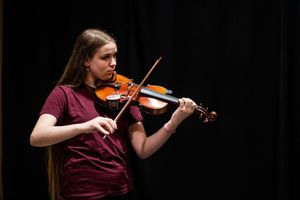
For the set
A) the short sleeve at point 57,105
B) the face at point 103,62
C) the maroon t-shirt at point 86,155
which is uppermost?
the face at point 103,62

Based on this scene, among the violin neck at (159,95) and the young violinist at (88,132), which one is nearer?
the young violinist at (88,132)

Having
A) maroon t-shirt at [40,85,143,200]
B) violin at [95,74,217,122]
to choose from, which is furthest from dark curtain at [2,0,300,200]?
maroon t-shirt at [40,85,143,200]

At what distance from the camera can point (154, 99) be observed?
1.55 metres

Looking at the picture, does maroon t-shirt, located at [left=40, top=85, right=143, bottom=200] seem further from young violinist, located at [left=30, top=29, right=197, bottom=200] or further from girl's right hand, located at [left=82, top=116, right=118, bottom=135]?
girl's right hand, located at [left=82, top=116, right=118, bottom=135]

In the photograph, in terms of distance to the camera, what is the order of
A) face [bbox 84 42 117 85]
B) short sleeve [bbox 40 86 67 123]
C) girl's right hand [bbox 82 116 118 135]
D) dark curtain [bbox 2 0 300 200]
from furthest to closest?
dark curtain [bbox 2 0 300 200] → face [bbox 84 42 117 85] → short sleeve [bbox 40 86 67 123] → girl's right hand [bbox 82 116 118 135]

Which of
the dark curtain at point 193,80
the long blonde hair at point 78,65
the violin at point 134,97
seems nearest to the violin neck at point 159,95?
the violin at point 134,97

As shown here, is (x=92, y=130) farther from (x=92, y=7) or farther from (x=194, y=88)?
(x=92, y=7)

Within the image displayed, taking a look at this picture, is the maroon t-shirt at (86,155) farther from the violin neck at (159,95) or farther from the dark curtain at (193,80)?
the dark curtain at (193,80)

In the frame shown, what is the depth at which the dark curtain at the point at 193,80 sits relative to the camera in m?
1.98

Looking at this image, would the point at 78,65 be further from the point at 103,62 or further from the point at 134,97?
the point at 134,97

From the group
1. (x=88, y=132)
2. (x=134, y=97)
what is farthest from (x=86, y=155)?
(x=134, y=97)

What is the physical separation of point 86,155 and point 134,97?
0.31 m

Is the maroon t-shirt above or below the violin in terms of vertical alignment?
below

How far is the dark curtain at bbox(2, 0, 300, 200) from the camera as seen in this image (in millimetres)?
1979
